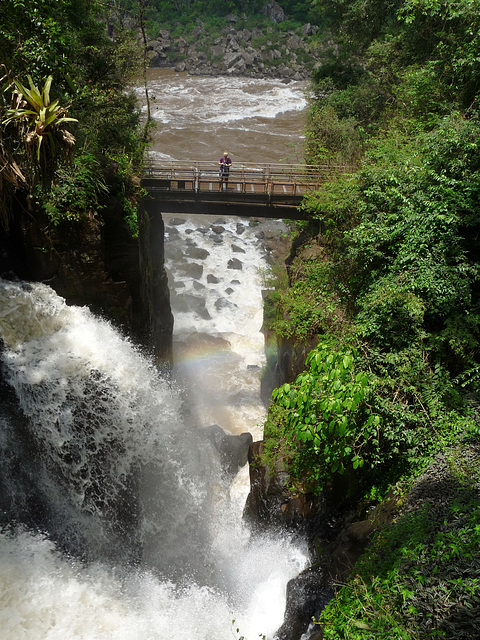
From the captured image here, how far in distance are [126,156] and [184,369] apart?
9.69m

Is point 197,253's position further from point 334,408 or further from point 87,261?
point 334,408

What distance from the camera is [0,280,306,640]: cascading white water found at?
32.1 feet

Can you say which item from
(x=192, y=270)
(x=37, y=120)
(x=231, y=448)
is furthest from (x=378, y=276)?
(x=192, y=270)

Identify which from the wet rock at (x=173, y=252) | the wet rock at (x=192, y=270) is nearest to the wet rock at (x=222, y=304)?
the wet rock at (x=192, y=270)

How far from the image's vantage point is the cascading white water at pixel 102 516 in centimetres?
978

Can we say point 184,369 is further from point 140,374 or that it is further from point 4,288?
point 4,288

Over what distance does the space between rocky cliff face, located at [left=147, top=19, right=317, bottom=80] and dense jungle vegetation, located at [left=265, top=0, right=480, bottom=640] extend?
4132cm

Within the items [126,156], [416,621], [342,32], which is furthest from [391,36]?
[416,621]

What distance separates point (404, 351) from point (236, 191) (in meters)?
10.6

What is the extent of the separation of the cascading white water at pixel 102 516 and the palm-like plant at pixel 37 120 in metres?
5.25

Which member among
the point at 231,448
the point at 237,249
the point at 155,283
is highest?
the point at 155,283

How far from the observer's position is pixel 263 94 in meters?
44.4

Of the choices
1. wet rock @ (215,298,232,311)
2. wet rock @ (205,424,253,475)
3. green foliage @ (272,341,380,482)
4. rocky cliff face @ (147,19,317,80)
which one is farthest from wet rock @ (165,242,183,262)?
rocky cliff face @ (147,19,317,80)

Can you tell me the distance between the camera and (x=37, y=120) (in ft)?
22.0
